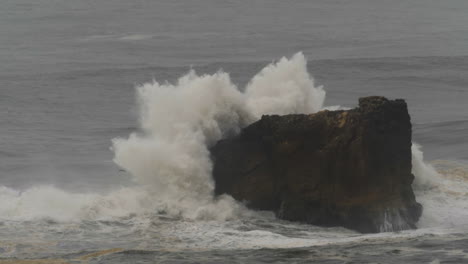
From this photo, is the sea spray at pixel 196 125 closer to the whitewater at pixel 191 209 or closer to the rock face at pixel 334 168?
the whitewater at pixel 191 209

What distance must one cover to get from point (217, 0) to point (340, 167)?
64.2 m

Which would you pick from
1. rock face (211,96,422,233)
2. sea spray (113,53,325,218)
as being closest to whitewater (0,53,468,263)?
sea spray (113,53,325,218)

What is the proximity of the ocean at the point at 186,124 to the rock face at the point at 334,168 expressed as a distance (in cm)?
42

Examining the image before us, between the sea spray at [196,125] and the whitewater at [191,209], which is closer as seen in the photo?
the whitewater at [191,209]

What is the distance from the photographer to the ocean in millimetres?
18562

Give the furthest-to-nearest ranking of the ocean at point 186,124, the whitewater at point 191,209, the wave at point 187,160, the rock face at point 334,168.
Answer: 1. the wave at point 187,160
2. the rock face at point 334,168
3. the ocean at point 186,124
4. the whitewater at point 191,209

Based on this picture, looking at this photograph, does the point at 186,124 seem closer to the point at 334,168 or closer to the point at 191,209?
the point at 191,209

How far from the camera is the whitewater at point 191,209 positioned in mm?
18078

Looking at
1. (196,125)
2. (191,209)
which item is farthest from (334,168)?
(196,125)

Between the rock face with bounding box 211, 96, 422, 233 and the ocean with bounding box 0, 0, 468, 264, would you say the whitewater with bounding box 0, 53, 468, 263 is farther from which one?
the rock face with bounding box 211, 96, 422, 233

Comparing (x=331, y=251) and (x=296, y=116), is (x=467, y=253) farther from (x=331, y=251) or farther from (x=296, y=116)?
(x=296, y=116)

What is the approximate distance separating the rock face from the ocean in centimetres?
42

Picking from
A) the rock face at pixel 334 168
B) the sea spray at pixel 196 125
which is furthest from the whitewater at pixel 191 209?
the rock face at pixel 334 168

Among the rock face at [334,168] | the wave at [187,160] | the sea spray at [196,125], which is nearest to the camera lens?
the rock face at [334,168]
